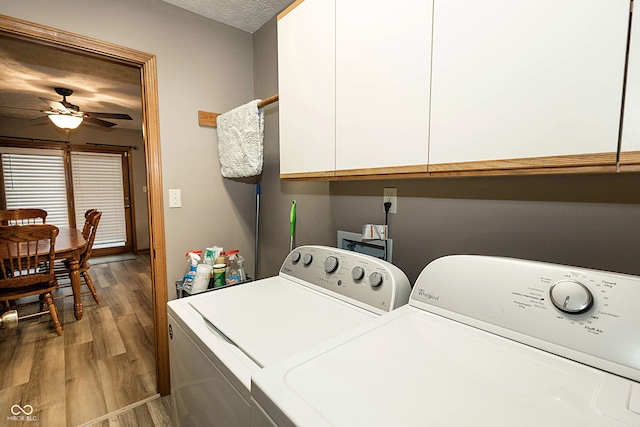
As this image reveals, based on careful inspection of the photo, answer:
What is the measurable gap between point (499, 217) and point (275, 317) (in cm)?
79

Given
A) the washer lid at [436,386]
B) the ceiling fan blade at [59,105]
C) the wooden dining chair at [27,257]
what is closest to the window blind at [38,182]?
the ceiling fan blade at [59,105]

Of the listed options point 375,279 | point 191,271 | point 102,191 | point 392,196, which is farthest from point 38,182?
point 375,279

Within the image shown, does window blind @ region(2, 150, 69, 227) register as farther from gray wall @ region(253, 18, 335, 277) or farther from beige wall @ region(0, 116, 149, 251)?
gray wall @ region(253, 18, 335, 277)

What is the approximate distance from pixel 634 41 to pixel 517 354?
637mm

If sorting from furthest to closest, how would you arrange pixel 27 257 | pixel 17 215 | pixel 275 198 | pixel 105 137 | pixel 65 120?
1. pixel 105 137
2. pixel 17 215
3. pixel 65 120
4. pixel 27 257
5. pixel 275 198

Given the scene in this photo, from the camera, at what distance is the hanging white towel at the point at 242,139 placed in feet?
5.21

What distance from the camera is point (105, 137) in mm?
5277

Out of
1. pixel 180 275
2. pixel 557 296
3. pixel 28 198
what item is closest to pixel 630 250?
pixel 557 296

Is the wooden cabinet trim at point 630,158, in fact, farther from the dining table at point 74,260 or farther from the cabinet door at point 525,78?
the dining table at point 74,260

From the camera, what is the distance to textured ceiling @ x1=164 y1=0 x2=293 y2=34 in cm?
166

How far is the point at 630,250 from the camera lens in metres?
0.75

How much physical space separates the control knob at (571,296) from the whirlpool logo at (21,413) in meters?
2.46

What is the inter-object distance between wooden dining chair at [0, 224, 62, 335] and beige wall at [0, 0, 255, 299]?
148 centimetres

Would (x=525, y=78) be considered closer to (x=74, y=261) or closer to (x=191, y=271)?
(x=191, y=271)
